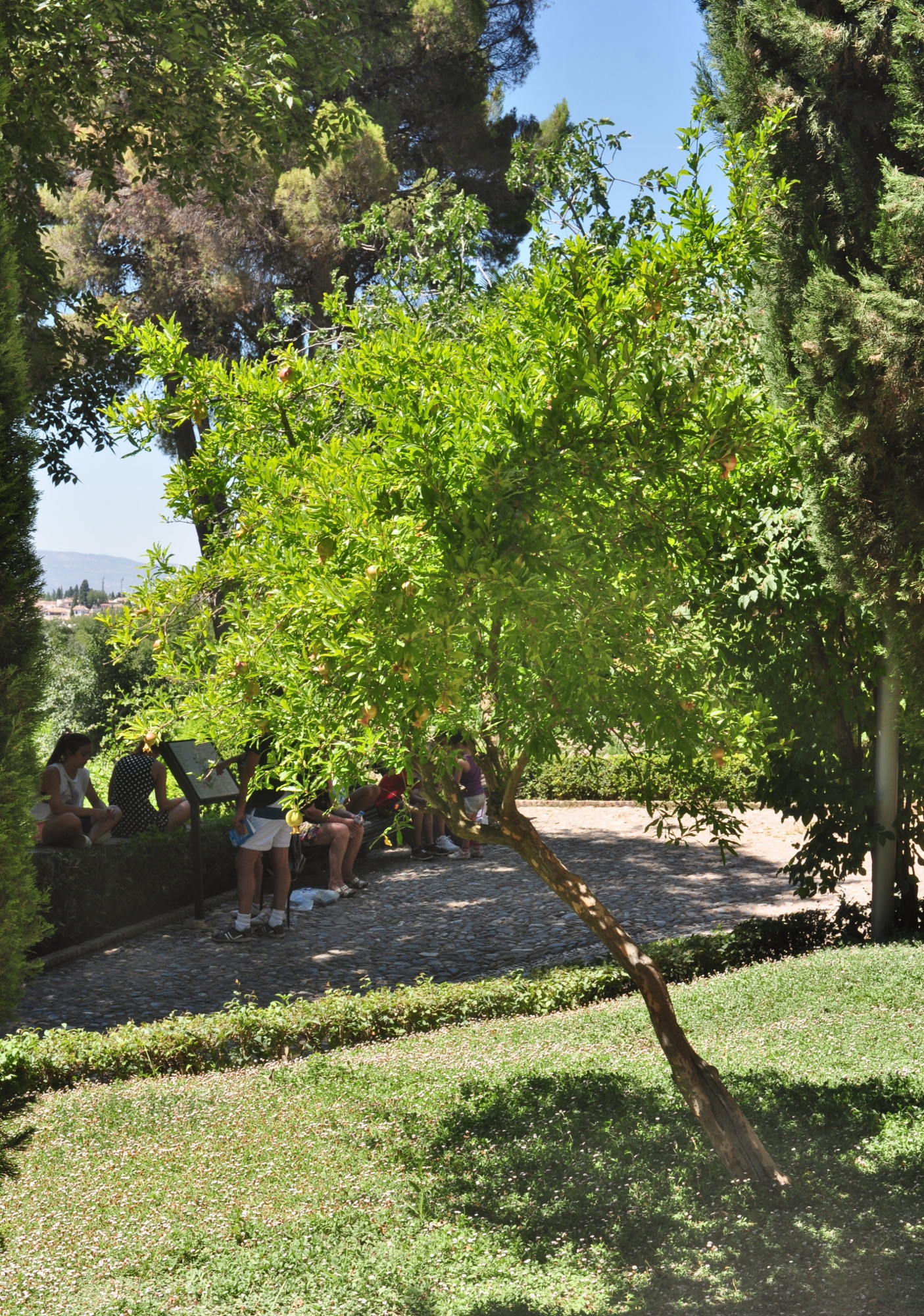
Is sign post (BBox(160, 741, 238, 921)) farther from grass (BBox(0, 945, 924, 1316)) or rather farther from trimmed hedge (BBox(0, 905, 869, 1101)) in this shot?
grass (BBox(0, 945, 924, 1316))

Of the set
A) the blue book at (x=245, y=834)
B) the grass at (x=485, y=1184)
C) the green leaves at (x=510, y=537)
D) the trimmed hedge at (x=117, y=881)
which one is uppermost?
the green leaves at (x=510, y=537)

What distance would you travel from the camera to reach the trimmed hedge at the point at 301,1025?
5.88m

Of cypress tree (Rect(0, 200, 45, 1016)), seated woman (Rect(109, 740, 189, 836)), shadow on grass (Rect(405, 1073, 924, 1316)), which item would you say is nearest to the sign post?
seated woman (Rect(109, 740, 189, 836))

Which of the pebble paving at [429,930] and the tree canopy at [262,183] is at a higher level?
the tree canopy at [262,183]

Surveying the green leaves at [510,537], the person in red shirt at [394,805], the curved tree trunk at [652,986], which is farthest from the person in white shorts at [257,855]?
the green leaves at [510,537]

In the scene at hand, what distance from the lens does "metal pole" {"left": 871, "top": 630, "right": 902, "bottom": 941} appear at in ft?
26.2

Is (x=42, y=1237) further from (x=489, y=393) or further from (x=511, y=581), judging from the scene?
(x=489, y=393)

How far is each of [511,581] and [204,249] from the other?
14924 mm

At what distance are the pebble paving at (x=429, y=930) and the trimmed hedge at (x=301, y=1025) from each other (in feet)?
1.09

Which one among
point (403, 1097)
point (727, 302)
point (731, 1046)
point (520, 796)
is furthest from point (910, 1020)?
point (520, 796)

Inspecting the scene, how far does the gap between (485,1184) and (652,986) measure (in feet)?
3.40

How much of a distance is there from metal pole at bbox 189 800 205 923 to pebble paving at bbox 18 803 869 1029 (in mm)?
167

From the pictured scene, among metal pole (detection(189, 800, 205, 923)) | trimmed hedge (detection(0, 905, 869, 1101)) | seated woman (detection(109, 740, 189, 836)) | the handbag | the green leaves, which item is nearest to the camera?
the green leaves

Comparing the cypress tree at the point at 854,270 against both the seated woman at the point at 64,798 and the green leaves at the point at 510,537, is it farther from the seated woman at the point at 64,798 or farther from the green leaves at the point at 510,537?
the seated woman at the point at 64,798
